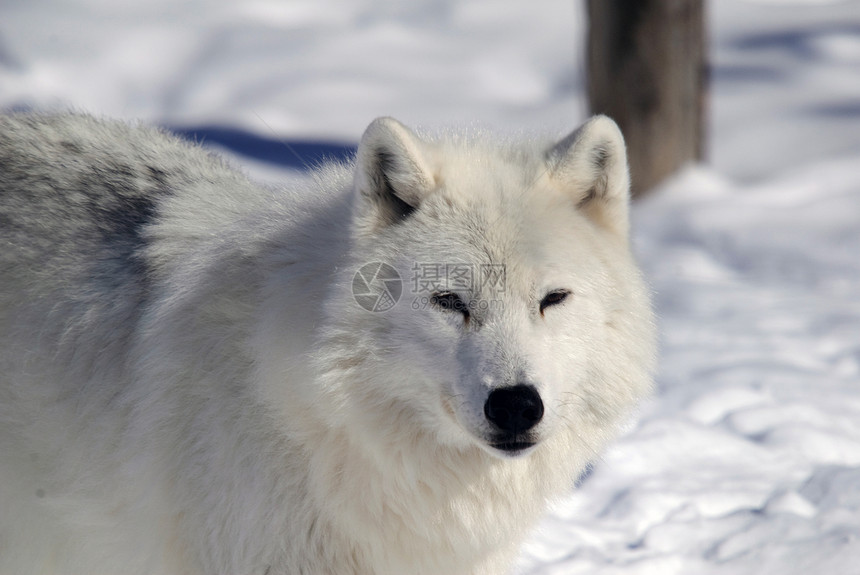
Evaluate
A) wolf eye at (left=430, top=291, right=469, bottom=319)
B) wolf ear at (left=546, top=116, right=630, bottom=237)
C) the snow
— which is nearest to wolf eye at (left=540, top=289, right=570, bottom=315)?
wolf eye at (left=430, top=291, right=469, bottom=319)

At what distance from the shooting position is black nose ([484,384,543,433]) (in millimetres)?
2469

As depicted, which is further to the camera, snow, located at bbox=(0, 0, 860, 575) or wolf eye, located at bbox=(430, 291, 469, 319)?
snow, located at bbox=(0, 0, 860, 575)

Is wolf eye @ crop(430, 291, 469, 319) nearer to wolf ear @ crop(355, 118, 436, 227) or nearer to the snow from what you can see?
wolf ear @ crop(355, 118, 436, 227)

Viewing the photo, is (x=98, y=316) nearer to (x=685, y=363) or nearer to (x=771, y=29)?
(x=685, y=363)

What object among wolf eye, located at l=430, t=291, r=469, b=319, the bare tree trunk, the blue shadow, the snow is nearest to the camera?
wolf eye, located at l=430, t=291, r=469, b=319

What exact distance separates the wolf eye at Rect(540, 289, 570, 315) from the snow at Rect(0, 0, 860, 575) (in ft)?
3.22

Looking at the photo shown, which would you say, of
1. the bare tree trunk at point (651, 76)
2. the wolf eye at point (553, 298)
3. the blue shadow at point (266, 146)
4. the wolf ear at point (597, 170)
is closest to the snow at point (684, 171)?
the blue shadow at point (266, 146)

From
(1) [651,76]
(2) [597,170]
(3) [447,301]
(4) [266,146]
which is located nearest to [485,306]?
(3) [447,301]

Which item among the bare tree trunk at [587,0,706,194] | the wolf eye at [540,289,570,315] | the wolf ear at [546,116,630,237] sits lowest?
the wolf eye at [540,289,570,315]

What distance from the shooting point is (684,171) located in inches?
372

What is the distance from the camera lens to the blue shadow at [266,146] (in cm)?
1041

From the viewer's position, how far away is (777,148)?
426 inches

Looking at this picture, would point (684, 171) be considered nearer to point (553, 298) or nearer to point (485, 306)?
point (553, 298)

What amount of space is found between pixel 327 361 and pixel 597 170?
3.84ft
